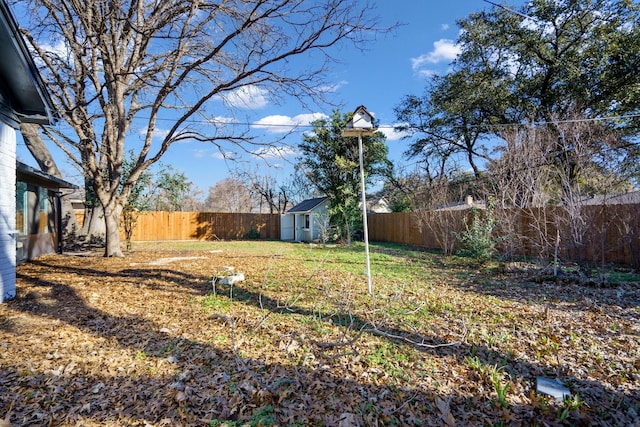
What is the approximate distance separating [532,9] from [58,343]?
17882mm

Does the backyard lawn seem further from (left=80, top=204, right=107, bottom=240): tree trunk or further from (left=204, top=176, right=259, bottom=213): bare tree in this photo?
(left=204, top=176, right=259, bottom=213): bare tree

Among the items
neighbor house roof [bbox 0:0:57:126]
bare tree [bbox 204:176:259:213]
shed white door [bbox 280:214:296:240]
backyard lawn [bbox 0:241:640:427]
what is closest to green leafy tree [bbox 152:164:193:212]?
shed white door [bbox 280:214:296:240]

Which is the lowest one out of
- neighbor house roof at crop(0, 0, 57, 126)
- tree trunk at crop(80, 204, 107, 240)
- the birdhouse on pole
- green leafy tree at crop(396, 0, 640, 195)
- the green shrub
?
the green shrub

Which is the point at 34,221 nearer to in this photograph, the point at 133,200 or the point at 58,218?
the point at 58,218

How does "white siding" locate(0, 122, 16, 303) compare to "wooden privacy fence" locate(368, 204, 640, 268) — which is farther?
"wooden privacy fence" locate(368, 204, 640, 268)

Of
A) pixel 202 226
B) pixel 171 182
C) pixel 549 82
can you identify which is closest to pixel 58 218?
pixel 171 182

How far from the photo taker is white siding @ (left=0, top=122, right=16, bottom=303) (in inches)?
186

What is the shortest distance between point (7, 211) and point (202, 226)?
15.9 meters

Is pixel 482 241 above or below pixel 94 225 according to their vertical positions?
below

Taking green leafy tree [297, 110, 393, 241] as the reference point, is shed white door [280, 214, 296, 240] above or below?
below

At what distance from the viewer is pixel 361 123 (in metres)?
5.05

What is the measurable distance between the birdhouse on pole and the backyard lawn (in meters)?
2.68

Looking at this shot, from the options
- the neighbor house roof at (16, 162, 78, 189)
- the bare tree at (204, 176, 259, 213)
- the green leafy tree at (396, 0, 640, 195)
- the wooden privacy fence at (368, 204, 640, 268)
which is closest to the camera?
the wooden privacy fence at (368, 204, 640, 268)

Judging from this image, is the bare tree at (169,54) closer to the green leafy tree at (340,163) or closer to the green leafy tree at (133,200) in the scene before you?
the green leafy tree at (133,200)
